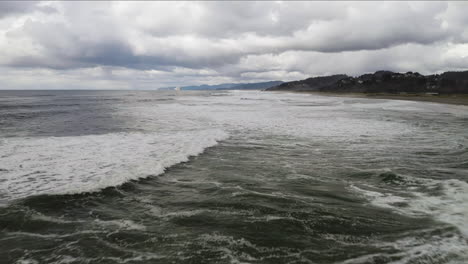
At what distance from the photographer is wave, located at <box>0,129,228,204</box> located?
29.3 ft

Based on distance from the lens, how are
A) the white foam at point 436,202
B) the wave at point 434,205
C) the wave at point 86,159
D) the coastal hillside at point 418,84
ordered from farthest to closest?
the coastal hillside at point 418,84 < the wave at point 86,159 < the white foam at point 436,202 < the wave at point 434,205

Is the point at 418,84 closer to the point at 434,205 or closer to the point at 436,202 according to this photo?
the point at 436,202

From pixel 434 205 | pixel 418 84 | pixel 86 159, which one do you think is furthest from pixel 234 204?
pixel 418 84

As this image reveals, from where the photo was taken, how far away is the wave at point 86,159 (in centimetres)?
893

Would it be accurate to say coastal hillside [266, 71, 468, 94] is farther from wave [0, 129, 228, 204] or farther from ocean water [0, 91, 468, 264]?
wave [0, 129, 228, 204]

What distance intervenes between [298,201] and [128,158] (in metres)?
7.81

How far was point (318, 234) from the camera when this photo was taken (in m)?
5.86

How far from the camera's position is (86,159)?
12.1 metres

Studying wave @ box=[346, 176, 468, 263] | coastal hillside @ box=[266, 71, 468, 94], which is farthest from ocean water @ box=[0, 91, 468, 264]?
coastal hillside @ box=[266, 71, 468, 94]

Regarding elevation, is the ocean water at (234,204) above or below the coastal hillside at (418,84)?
below

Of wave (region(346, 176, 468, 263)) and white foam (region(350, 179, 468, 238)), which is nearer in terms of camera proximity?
wave (region(346, 176, 468, 263))

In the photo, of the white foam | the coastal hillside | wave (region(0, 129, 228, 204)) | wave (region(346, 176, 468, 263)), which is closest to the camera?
wave (region(346, 176, 468, 263))

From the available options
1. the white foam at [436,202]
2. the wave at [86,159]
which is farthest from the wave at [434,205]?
the wave at [86,159]

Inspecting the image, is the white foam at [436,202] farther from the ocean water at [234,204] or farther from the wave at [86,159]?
the wave at [86,159]
